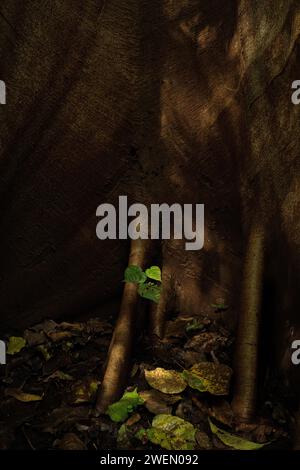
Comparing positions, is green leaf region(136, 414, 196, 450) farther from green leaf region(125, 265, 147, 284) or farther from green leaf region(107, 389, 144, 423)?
green leaf region(125, 265, 147, 284)

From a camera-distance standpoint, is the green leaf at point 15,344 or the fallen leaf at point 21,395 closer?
the fallen leaf at point 21,395

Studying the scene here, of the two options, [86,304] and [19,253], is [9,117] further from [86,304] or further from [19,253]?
[86,304]

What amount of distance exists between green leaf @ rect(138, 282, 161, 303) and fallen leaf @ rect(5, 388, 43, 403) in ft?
2.73

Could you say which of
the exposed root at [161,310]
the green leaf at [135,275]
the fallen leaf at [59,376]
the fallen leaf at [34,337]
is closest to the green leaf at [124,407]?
the fallen leaf at [59,376]

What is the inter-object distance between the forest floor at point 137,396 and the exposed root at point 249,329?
0.21ft

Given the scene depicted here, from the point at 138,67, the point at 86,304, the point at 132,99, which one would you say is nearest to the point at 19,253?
the point at 86,304

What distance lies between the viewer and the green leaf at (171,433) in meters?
2.07

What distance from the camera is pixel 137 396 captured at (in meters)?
2.25

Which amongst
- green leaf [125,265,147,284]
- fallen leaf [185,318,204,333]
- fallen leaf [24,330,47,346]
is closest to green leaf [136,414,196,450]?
fallen leaf [185,318,204,333]

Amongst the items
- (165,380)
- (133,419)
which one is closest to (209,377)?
(165,380)

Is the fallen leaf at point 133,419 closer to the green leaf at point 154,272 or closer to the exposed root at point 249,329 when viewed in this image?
the exposed root at point 249,329

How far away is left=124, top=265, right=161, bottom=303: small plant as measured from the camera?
2580 mm

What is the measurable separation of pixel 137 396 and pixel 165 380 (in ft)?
0.68

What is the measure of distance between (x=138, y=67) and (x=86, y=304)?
1.69 meters
